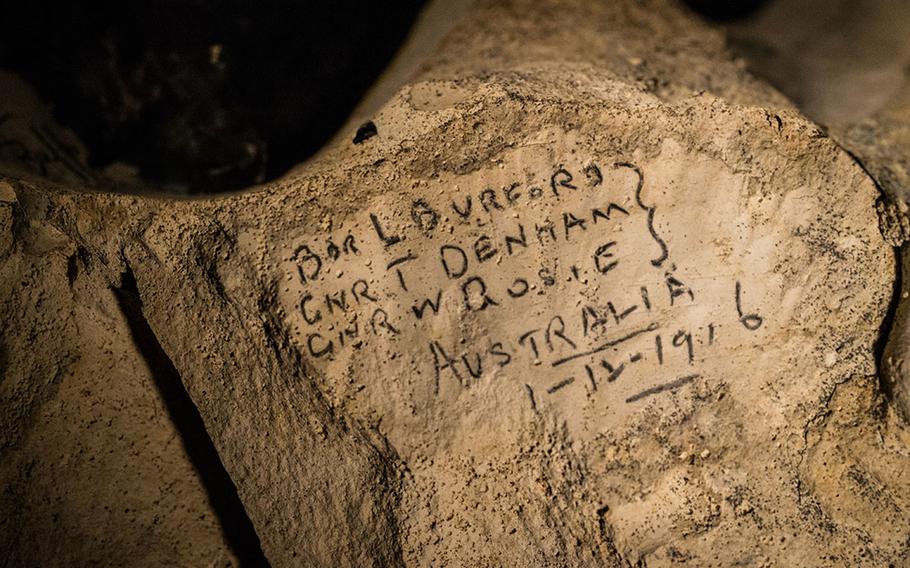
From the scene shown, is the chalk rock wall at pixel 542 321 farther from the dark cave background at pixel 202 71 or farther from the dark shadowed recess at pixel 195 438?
the dark cave background at pixel 202 71

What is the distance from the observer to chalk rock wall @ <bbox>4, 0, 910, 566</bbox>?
1167 millimetres

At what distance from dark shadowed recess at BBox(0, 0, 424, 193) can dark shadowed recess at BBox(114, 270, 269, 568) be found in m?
0.59

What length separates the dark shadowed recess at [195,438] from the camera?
129 cm

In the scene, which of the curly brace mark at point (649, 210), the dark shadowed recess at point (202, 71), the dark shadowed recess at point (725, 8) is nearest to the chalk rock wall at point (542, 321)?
the curly brace mark at point (649, 210)

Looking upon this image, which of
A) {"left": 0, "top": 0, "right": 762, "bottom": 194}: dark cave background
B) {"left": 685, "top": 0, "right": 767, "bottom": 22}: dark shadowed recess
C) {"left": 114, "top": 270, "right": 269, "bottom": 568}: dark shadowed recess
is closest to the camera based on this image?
{"left": 114, "top": 270, "right": 269, "bottom": 568}: dark shadowed recess

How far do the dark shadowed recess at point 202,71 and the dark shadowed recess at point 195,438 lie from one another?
591mm

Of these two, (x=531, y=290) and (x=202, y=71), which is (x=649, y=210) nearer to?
(x=531, y=290)

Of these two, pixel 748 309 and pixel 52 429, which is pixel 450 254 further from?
pixel 52 429

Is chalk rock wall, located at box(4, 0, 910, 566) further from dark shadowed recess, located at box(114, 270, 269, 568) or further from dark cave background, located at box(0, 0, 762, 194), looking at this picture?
dark cave background, located at box(0, 0, 762, 194)

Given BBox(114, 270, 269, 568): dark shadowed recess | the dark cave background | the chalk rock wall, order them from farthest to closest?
the dark cave background, BBox(114, 270, 269, 568): dark shadowed recess, the chalk rock wall

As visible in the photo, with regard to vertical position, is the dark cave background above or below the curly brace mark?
above

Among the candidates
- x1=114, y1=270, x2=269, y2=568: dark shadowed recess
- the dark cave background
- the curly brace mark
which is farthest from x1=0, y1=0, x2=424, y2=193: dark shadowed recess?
the curly brace mark

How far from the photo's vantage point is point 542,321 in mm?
1194

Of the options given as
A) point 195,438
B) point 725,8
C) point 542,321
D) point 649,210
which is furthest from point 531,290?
point 725,8
